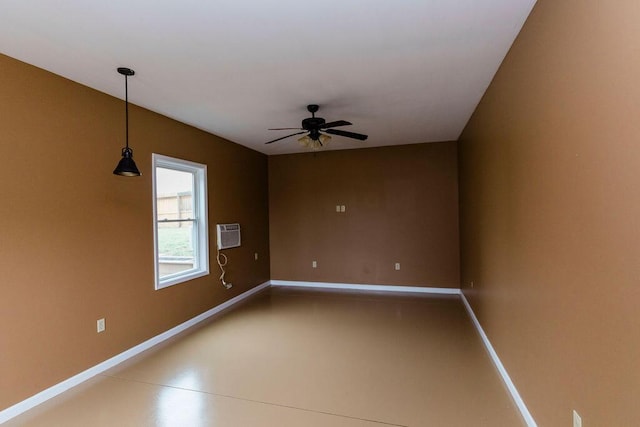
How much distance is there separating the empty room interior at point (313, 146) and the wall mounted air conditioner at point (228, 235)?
16 cm

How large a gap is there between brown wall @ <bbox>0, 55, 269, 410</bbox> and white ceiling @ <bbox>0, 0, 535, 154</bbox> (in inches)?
9.2

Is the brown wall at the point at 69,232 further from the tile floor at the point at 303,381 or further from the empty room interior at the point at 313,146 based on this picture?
the tile floor at the point at 303,381

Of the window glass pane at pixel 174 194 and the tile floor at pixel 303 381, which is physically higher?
the window glass pane at pixel 174 194

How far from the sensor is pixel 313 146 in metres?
3.68

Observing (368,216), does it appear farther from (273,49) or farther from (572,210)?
(572,210)

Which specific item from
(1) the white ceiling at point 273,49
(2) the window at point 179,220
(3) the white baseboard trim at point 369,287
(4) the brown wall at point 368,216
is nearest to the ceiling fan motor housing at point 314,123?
(1) the white ceiling at point 273,49

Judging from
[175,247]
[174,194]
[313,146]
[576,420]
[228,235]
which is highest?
[313,146]

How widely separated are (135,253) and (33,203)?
3.47 ft

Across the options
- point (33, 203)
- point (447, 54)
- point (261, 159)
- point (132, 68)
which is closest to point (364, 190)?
point (261, 159)

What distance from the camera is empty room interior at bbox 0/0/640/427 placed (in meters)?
1.37

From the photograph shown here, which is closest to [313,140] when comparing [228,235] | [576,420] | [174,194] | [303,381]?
[174,194]

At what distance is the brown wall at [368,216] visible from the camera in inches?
214

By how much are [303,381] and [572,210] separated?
7.47ft

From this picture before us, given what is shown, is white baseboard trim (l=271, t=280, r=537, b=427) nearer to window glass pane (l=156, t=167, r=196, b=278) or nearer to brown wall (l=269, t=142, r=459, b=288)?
brown wall (l=269, t=142, r=459, b=288)
